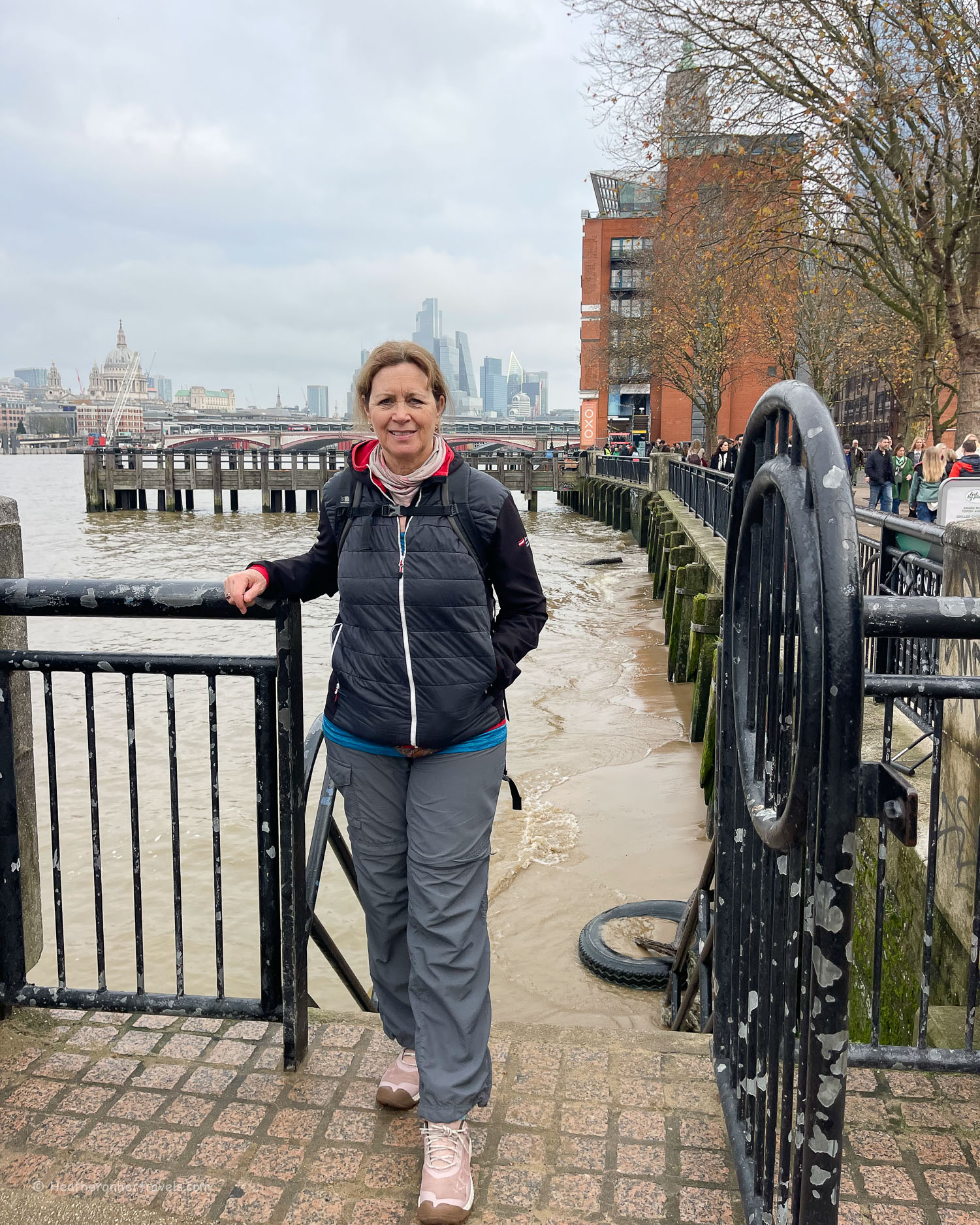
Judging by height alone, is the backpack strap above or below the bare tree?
below

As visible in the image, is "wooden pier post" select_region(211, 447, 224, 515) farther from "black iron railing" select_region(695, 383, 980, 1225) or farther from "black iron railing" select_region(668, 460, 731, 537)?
"black iron railing" select_region(695, 383, 980, 1225)

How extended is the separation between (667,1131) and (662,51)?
15.5 meters

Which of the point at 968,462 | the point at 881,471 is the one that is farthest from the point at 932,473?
the point at 881,471

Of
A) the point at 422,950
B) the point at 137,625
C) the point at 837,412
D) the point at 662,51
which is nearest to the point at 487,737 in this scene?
the point at 422,950

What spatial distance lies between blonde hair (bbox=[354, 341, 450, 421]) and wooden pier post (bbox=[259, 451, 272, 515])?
165ft

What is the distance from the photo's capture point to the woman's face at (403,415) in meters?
2.38

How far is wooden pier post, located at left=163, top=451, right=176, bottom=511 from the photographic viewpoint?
5228 centimetres

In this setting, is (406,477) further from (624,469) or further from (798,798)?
(624,469)

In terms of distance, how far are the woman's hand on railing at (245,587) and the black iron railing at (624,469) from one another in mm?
33949

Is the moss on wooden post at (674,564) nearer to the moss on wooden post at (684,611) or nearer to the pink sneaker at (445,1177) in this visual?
the moss on wooden post at (684,611)

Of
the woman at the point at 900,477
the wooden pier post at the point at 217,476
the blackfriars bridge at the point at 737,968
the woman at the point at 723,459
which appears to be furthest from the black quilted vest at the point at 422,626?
the wooden pier post at the point at 217,476

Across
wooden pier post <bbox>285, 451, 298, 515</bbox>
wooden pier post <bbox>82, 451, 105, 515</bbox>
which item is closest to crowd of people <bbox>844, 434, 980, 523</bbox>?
wooden pier post <bbox>285, 451, 298, 515</bbox>

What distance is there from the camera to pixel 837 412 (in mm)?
61719

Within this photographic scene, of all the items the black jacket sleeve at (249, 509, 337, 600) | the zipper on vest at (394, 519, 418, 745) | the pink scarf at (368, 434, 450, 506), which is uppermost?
the pink scarf at (368, 434, 450, 506)
